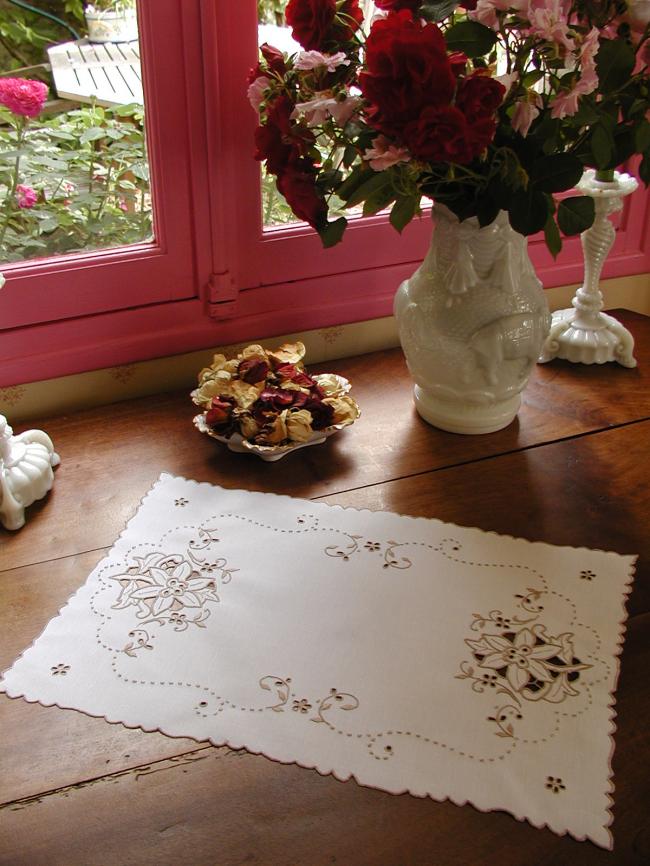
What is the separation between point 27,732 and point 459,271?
665mm

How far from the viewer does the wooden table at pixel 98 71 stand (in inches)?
45.0

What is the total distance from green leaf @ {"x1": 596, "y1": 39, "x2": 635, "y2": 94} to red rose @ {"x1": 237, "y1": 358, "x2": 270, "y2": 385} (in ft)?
1.63

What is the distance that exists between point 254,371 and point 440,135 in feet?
1.34

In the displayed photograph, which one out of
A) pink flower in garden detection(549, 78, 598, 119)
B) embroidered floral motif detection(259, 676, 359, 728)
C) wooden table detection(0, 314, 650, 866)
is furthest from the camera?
pink flower in garden detection(549, 78, 598, 119)

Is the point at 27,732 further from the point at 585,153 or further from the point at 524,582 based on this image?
the point at 585,153

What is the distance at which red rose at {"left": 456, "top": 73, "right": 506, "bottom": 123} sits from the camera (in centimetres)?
87

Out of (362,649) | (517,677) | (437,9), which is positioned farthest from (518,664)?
(437,9)

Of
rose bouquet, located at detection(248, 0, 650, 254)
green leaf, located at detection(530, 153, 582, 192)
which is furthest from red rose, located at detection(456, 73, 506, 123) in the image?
green leaf, located at detection(530, 153, 582, 192)

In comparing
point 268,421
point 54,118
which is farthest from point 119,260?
point 268,421

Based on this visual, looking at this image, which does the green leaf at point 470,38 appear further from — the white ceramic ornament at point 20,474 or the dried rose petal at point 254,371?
the white ceramic ornament at point 20,474

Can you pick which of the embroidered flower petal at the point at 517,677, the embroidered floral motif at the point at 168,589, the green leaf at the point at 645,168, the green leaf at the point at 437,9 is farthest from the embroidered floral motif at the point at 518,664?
the green leaf at the point at 437,9

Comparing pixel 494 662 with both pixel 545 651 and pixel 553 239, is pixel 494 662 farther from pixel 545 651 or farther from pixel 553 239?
pixel 553 239

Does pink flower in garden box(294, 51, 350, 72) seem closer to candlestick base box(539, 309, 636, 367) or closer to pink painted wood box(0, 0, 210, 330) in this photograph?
pink painted wood box(0, 0, 210, 330)

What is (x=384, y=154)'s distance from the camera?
0.92 meters
